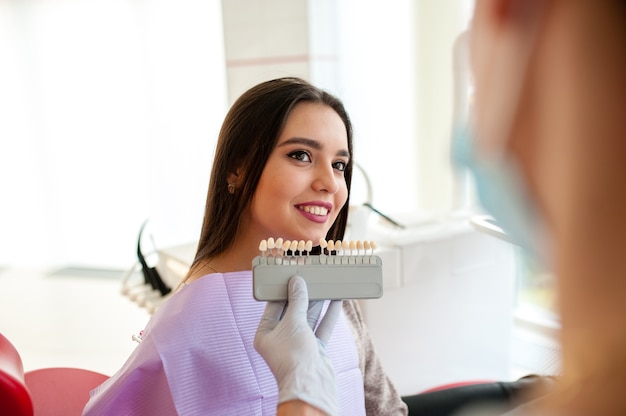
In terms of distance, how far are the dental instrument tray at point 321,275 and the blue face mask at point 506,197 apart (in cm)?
42

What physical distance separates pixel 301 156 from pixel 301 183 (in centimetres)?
5

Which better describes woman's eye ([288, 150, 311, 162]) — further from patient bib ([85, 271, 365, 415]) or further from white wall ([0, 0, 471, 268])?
white wall ([0, 0, 471, 268])

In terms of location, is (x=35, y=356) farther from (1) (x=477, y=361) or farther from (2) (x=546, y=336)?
(2) (x=546, y=336)

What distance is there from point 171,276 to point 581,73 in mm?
1346

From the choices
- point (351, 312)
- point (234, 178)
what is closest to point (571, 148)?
point (234, 178)

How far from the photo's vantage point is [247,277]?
0.92 metres

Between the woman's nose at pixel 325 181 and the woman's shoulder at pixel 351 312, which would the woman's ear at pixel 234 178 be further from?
the woman's shoulder at pixel 351 312

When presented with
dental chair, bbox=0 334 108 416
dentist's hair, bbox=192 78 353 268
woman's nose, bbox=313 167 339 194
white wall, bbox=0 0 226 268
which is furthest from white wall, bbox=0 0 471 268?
dental chair, bbox=0 334 108 416

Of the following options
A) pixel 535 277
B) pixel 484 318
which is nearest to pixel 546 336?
pixel 535 277

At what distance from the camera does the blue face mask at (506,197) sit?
11.9 inches

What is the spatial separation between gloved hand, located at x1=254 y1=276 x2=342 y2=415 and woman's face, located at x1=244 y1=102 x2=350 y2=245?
26cm

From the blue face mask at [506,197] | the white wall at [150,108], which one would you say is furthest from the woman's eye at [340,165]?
the white wall at [150,108]

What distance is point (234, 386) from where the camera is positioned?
863mm

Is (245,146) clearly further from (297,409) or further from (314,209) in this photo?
(297,409)
